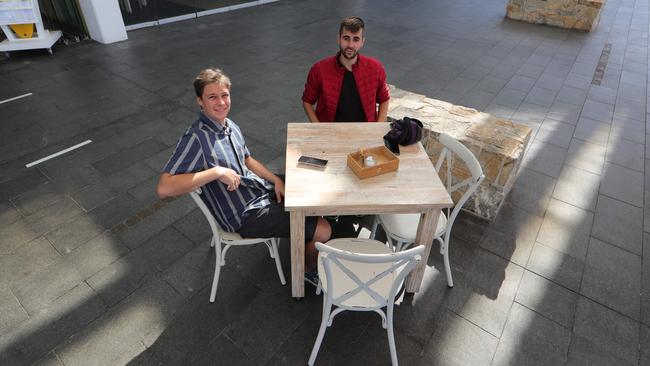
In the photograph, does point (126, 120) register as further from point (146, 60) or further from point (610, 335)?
point (610, 335)

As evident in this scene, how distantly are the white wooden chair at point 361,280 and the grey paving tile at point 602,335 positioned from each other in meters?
1.24

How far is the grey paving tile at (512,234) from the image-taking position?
9.34 ft

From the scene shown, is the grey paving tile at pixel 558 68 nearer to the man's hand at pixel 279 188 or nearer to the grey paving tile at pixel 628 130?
the grey paving tile at pixel 628 130

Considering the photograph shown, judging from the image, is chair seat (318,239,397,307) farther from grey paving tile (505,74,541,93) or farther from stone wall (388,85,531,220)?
grey paving tile (505,74,541,93)

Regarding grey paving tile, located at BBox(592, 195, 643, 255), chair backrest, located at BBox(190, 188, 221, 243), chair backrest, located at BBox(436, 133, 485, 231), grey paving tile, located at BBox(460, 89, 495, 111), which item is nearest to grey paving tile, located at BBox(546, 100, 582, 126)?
grey paving tile, located at BBox(460, 89, 495, 111)

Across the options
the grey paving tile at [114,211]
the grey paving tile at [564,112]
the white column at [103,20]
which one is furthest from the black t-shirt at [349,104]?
the white column at [103,20]

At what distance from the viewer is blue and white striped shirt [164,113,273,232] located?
6.34 ft

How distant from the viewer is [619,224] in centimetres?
315

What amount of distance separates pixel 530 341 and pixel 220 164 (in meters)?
2.20

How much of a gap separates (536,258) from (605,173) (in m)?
1.79

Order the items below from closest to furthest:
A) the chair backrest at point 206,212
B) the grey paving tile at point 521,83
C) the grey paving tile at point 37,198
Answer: the chair backrest at point 206,212 < the grey paving tile at point 37,198 < the grey paving tile at point 521,83

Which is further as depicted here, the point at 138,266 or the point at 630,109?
the point at 630,109

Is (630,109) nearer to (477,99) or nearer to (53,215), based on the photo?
(477,99)

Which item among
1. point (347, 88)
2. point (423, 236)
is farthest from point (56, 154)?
point (423, 236)
